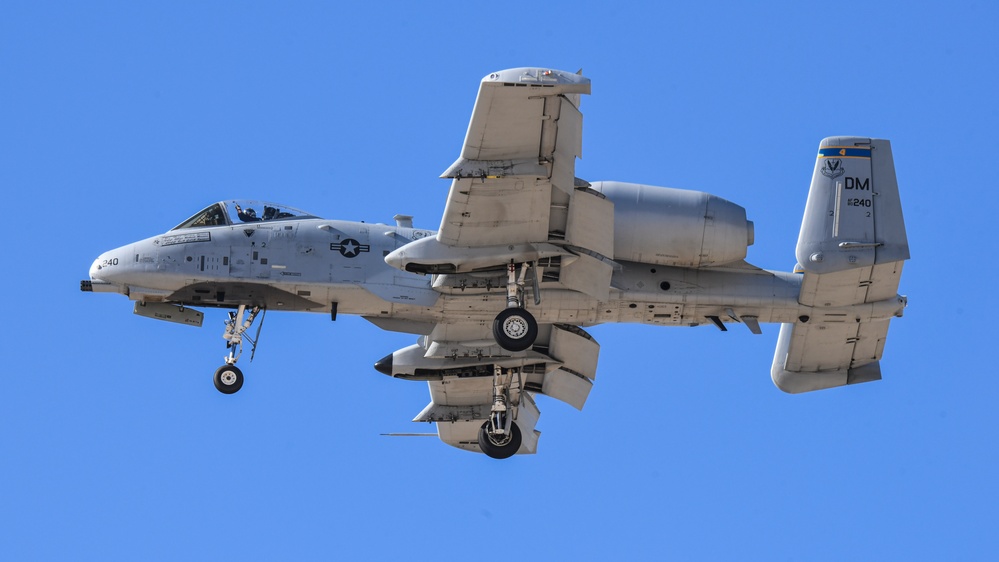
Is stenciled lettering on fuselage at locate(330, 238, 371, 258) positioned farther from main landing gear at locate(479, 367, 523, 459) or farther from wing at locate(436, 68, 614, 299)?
main landing gear at locate(479, 367, 523, 459)

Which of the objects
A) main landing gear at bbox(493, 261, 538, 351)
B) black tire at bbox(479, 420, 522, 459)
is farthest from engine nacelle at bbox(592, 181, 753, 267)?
black tire at bbox(479, 420, 522, 459)

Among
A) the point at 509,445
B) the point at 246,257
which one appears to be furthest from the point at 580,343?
the point at 246,257

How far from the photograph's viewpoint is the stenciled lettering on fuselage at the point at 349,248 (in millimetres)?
27469

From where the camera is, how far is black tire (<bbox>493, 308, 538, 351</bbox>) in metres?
26.3

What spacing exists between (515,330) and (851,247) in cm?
606

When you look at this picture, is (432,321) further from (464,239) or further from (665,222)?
(665,222)

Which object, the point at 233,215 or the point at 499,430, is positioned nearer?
the point at 233,215

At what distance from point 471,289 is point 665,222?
351cm

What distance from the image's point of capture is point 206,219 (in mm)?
27703

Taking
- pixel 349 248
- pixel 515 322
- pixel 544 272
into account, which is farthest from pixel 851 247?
pixel 349 248

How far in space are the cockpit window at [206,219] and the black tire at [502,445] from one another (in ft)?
20.0

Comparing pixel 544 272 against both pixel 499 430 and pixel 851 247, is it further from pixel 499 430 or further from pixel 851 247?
pixel 851 247

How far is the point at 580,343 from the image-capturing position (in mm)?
29312

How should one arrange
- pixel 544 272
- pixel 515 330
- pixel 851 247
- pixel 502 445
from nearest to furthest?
pixel 515 330 → pixel 544 272 → pixel 851 247 → pixel 502 445
